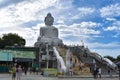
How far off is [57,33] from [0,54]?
102 ft

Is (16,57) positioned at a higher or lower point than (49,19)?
lower

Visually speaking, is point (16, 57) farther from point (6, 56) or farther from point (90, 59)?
point (90, 59)

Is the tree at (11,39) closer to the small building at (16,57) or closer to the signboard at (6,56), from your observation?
the small building at (16,57)

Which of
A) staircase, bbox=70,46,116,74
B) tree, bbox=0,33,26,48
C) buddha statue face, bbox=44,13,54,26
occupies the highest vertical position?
buddha statue face, bbox=44,13,54,26

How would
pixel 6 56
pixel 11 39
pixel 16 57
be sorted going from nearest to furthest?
pixel 6 56, pixel 16 57, pixel 11 39

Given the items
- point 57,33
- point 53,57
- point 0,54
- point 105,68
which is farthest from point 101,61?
point 57,33

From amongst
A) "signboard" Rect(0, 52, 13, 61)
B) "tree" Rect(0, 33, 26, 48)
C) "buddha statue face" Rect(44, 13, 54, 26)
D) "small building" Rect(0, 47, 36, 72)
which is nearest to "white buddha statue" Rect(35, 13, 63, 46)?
"buddha statue face" Rect(44, 13, 54, 26)

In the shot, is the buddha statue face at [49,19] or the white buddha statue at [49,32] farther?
the buddha statue face at [49,19]

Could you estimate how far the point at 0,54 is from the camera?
76250 mm

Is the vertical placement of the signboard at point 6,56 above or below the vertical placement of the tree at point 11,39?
below

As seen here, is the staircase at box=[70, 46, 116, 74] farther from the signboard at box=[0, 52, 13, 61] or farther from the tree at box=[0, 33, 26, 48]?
the tree at box=[0, 33, 26, 48]

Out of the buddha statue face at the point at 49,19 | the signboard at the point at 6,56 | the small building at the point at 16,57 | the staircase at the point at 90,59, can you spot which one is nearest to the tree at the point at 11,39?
the buddha statue face at the point at 49,19

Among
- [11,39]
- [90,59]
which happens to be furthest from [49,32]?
[90,59]

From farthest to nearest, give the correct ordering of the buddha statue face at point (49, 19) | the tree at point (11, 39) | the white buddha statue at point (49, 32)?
the tree at point (11, 39), the buddha statue face at point (49, 19), the white buddha statue at point (49, 32)
